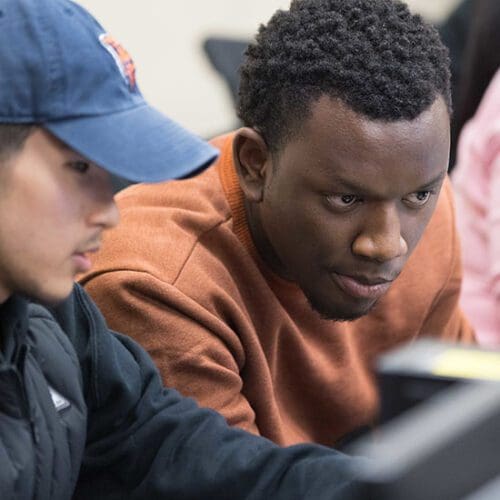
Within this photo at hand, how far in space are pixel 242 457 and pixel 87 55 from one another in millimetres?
408

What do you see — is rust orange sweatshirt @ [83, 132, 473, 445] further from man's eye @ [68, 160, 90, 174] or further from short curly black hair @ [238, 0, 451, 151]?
man's eye @ [68, 160, 90, 174]

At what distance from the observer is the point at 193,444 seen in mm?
1114

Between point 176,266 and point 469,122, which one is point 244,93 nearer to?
point 176,266

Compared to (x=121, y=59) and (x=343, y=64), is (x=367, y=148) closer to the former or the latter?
(x=343, y=64)

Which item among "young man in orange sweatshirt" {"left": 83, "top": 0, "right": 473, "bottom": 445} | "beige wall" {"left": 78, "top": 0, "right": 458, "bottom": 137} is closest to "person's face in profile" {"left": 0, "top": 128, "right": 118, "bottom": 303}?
"young man in orange sweatshirt" {"left": 83, "top": 0, "right": 473, "bottom": 445}

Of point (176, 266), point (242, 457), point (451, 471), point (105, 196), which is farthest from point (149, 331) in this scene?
point (451, 471)

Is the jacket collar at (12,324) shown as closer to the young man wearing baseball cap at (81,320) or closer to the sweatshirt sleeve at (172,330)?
the young man wearing baseball cap at (81,320)

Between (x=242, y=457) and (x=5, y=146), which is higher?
(x=5, y=146)

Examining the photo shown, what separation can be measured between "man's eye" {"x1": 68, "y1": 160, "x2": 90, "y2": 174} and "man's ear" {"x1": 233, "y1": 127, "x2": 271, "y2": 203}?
0.36 m

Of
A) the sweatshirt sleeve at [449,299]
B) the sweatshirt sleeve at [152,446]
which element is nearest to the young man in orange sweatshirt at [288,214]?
the sweatshirt sleeve at [152,446]

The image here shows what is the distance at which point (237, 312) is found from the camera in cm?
129

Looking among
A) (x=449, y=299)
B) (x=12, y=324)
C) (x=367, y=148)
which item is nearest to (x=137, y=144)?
(x=12, y=324)

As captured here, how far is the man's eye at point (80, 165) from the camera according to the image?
93 cm

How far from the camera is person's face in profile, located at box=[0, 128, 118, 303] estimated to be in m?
0.91
